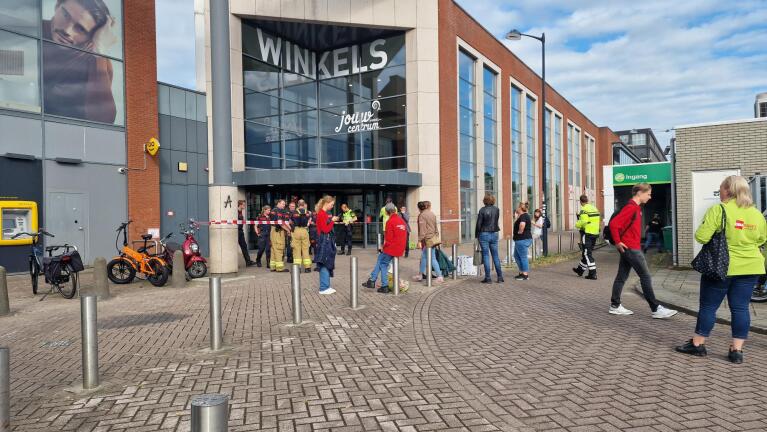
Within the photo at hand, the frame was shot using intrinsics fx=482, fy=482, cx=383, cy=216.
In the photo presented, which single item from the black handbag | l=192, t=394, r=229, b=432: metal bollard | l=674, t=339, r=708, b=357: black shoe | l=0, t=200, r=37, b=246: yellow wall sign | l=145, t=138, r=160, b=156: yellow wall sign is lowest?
l=674, t=339, r=708, b=357: black shoe

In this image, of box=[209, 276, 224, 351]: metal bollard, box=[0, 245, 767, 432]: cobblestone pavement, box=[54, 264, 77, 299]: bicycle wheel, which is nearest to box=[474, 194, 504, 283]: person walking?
box=[0, 245, 767, 432]: cobblestone pavement

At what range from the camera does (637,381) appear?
165 inches

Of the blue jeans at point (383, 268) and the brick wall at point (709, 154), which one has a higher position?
the brick wall at point (709, 154)

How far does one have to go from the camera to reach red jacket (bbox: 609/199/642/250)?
260 inches

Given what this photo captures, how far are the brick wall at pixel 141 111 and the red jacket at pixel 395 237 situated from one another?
34.5 feet

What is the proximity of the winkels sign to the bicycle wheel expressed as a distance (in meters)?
14.5

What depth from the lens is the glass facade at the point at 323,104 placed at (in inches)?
842

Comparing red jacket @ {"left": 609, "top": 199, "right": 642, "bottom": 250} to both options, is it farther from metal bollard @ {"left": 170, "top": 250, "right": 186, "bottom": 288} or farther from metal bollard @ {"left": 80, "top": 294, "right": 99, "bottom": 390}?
metal bollard @ {"left": 170, "top": 250, "right": 186, "bottom": 288}

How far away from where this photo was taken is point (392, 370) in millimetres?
4570

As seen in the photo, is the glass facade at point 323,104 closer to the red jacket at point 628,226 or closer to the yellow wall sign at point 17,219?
the yellow wall sign at point 17,219

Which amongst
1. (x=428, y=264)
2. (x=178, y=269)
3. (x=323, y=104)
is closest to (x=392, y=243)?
(x=428, y=264)

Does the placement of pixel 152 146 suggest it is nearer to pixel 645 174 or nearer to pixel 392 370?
pixel 392 370

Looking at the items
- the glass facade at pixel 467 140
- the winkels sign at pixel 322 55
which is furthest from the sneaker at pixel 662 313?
the winkels sign at pixel 322 55

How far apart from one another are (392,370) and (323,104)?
20097 mm
